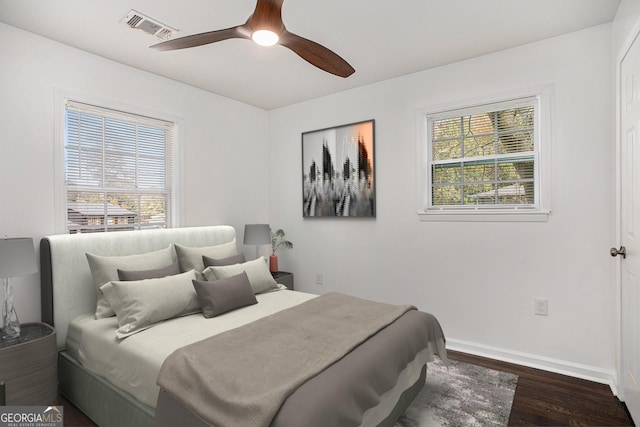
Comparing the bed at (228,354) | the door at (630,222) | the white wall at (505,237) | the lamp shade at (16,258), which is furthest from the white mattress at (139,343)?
the door at (630,222)

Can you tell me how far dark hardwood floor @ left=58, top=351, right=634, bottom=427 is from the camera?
217cm

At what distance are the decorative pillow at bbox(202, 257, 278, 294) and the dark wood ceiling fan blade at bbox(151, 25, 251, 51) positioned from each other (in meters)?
1.72

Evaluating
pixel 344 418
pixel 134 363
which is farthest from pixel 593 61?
pixel 134 363

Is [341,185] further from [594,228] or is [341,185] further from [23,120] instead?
[23,120]

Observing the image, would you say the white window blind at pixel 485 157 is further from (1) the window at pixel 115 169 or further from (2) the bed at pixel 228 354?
(1) the window at pixel 115 169

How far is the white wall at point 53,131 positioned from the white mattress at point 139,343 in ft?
2.02

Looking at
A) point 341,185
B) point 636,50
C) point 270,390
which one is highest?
point 636,50

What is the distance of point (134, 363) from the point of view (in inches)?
77.5

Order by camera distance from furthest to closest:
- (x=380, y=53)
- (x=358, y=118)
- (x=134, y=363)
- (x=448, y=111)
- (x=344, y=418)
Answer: (x=358, y=118) → (x=448, y=111) → (x=380, y=53) → (x=134, y=363) → (x=344, y=418)

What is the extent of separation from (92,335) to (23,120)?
5.51 feet

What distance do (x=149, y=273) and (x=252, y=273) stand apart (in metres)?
0.83

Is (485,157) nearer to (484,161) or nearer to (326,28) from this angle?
(484,161)

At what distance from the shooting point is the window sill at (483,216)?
291 cm

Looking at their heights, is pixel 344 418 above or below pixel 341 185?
below
